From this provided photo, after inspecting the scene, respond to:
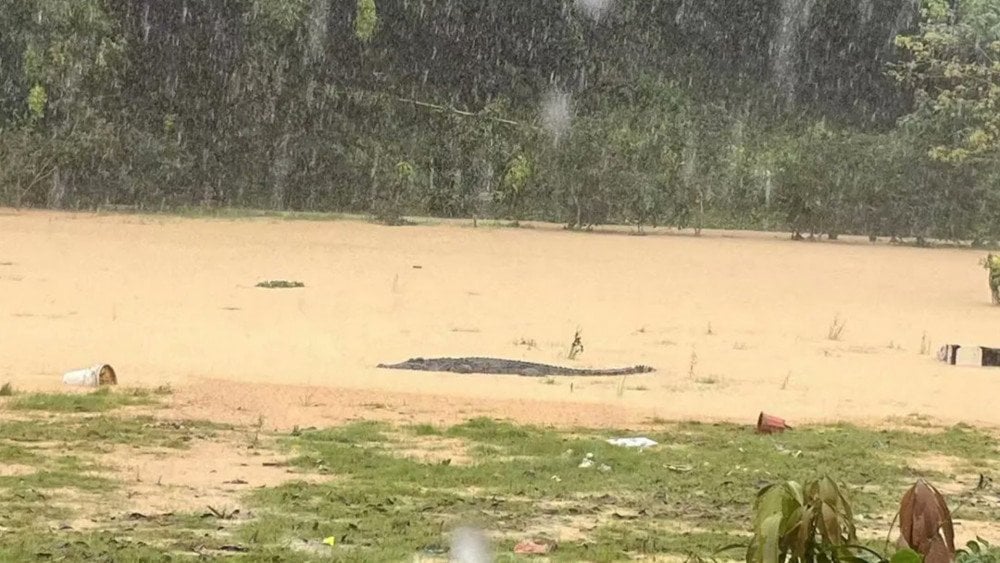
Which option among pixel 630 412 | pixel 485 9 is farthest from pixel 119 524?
pixel 485 9

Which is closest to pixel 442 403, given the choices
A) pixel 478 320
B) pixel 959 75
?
pixel 478 320

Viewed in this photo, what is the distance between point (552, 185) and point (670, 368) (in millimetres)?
17980

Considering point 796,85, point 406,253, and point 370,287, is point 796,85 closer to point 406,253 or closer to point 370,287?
point 406,253

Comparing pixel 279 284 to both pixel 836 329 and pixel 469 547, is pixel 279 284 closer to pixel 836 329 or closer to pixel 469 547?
pixel 836 329

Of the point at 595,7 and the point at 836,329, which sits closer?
the point at 836,329

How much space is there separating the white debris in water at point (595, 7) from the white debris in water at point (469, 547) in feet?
91.9

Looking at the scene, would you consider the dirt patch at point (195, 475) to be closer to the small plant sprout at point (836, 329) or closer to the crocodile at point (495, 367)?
the crocodile at point (495, 367)

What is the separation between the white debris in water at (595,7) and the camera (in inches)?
1296

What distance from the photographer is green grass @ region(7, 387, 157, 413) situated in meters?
8.73

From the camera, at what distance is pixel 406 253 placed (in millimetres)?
23141

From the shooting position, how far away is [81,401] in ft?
29.4

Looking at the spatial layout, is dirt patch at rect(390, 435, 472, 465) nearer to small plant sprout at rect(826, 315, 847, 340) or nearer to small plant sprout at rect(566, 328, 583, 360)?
small plant sprout at rect(566, 328, 583, 360)

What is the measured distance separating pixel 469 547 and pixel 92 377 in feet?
16.8

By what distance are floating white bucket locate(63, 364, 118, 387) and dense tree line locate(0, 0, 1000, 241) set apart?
19.6 meters
